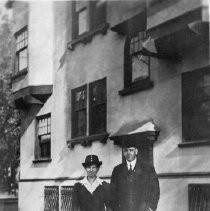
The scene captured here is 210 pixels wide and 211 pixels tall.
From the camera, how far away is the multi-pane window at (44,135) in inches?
421

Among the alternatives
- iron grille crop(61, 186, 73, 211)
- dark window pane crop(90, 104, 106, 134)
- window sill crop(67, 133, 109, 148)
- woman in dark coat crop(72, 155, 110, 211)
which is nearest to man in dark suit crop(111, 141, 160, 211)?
woman in dark coat crop(72, 155, 110, 211)

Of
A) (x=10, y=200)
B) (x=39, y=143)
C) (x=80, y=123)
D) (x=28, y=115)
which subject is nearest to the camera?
(x=80, y=123)

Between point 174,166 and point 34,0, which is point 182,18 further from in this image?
point 34,0

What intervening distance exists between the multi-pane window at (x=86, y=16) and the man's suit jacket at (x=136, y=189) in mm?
3375

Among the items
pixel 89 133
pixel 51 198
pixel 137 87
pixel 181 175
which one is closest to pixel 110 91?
pixel 137 87

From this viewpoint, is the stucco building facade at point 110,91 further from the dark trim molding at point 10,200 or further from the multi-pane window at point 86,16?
the dark trim molding at point 10,200

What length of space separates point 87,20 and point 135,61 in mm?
1905

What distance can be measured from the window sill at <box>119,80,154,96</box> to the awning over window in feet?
2.19

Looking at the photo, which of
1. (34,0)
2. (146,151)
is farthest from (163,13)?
(34,0)

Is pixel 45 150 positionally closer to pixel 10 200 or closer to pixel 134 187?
pixel 10 200

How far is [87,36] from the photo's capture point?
9617 mm

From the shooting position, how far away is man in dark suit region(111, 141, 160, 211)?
286 inches

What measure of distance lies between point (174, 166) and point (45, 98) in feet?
14.8

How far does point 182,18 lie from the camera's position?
686cm
